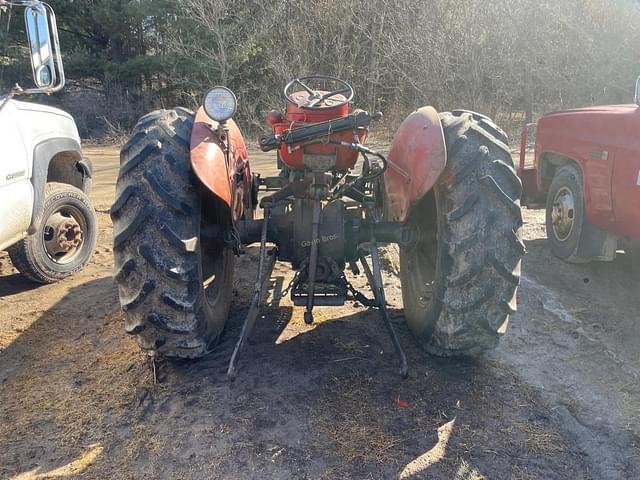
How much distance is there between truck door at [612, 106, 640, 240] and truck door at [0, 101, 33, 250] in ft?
16.0

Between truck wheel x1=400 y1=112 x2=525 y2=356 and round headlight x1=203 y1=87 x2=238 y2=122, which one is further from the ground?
round headlight x1=203 y1=87 x2=238 y2=122

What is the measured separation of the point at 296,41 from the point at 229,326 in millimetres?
14562

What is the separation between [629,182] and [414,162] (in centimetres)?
226

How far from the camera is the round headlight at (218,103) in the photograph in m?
3.26

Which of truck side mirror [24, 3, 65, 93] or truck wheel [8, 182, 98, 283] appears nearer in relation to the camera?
truck side mirror [24, 3, 65, 93]

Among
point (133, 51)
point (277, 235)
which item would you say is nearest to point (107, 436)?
point (277, 235)

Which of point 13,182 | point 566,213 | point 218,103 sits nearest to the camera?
point 218,103

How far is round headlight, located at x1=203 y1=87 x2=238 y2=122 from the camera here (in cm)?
326

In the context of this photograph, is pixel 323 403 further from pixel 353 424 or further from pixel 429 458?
pixel 429 458

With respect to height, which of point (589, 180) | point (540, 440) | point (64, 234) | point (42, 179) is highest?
point (42, 179)

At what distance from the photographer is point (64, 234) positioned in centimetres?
532

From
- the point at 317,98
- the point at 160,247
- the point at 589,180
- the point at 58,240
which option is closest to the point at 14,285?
the point at 58,240

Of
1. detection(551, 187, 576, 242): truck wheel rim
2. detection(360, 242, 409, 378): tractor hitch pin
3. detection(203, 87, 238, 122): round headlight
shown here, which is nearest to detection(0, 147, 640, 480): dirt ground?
detection(360, 242, 409, 378): tractor hitch pin

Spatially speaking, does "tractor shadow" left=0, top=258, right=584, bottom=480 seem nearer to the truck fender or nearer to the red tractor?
the red tractor
